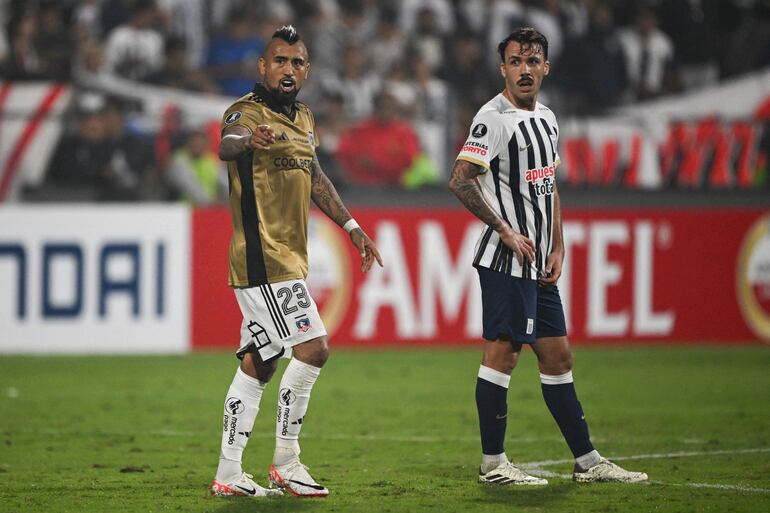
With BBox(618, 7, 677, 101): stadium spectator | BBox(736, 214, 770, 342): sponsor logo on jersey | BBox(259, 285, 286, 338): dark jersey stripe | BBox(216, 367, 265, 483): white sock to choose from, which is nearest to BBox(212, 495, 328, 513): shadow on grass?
BBox(216, 367, 265, 483): white sock

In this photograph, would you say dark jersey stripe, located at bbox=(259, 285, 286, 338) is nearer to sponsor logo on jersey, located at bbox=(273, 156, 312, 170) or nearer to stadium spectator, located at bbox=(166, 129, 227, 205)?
sponsor logo on jersey, located at bbox=(273, 156, 312, 170)

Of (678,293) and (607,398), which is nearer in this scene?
(607,398)

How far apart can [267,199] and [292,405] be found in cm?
102

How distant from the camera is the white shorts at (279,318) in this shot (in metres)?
6.32

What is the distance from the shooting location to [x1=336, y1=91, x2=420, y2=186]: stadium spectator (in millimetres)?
14438

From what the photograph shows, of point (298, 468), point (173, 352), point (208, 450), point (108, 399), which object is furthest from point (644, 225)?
point (298, 468)

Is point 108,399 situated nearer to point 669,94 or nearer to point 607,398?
point 607,398

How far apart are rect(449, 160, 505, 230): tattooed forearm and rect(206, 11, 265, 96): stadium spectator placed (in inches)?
370

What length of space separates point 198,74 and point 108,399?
589 centimetres

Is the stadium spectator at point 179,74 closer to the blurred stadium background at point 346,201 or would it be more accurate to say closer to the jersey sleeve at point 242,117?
the blurred stadium background at point 346,201

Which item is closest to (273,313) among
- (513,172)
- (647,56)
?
(513,172)

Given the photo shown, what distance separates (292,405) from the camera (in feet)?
21.0

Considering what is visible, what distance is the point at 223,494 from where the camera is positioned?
6379mm

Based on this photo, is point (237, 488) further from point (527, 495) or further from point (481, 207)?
point (481, 207)
